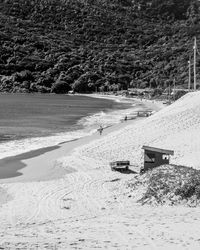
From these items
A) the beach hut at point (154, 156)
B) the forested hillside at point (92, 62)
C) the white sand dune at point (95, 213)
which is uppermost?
the forested hillside at point (92, 62)

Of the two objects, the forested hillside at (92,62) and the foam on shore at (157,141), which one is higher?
the forested hillside at (92,62)

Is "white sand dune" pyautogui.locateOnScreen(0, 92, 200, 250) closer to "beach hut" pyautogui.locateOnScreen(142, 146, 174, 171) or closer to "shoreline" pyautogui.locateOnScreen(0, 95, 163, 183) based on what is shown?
"shoreline" pyautogui.locateOnScreen(0, 95, 163, 183)

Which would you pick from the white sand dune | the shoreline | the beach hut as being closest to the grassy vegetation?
the white sand dune

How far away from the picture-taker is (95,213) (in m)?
14.4

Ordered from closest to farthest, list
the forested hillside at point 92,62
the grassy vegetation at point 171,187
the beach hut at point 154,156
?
the grassy vegetation at point 171,187 → the beach hut at point 154,156 → the forested hillside at point 92,62

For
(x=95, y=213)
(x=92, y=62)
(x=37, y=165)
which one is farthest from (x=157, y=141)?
(x=92, y=62)

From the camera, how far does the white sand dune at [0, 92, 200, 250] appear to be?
1073 centimetres

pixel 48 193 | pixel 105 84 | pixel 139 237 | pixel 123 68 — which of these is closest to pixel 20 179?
pixel 48 193

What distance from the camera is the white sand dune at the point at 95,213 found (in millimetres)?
10727

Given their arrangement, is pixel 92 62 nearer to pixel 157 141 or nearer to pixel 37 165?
pixel 157 141

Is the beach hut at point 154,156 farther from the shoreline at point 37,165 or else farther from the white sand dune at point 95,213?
the shoreline at point 37,165

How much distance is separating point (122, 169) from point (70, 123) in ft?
97.2

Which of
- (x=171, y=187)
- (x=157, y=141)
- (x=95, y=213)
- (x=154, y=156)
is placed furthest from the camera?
(x=157, y=141)

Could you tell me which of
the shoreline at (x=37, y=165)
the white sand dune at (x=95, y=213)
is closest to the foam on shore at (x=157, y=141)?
the white sand dune at (x=95, y=213)
